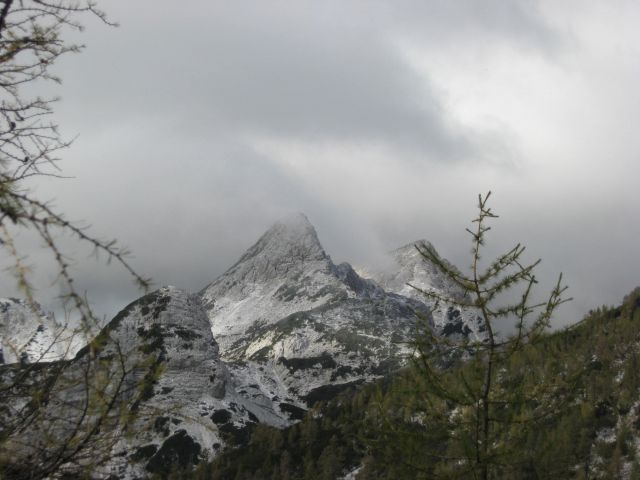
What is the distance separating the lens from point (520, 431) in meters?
10.3

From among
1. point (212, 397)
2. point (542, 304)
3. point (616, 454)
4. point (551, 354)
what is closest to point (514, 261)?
point (542, 304)

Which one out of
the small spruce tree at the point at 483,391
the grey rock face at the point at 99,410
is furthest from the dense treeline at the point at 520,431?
the grey rock face at the point at 99,410

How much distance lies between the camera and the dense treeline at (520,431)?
34.0 ft

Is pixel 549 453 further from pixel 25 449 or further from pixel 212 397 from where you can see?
pixel 212 397

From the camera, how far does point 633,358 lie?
16275cm

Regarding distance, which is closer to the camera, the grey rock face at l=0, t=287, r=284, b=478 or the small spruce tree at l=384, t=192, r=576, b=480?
the grey rock face at l=0, t=287, r=284, b=478

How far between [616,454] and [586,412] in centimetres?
2205

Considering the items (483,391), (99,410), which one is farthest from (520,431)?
(99,410)

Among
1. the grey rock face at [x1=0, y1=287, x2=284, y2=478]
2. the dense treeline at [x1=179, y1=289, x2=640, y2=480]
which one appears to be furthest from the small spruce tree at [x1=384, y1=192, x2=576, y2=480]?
the grey rock face at [x1=0, y1=287, x2=284, y2=478]

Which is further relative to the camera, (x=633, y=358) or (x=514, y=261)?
(x=633, y=358)

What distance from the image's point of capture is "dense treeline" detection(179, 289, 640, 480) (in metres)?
10.4

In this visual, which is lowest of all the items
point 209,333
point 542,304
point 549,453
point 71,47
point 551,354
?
point 549,453

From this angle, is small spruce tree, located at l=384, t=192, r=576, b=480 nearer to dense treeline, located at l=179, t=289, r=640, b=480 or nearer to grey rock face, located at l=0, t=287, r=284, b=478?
dense treeline, located at l=179, t=289, r=640, b=480

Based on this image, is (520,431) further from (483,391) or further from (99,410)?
(99,410)
